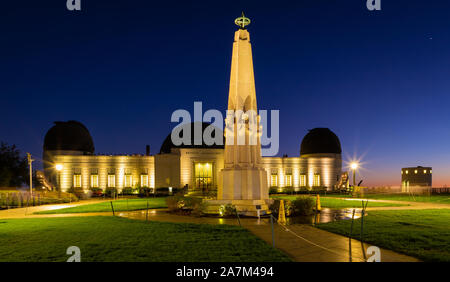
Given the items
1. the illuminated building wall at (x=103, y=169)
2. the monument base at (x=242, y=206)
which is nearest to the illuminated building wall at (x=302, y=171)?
the illuminated building wall at (x=103, y=169)

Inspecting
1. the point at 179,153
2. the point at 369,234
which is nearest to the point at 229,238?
the point at 369,234

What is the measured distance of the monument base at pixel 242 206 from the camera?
52.5 feet

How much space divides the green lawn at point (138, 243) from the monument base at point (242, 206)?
381cm

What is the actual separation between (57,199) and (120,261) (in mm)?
27369

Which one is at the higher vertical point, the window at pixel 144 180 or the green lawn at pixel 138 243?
the green lawn at pixel 138 243

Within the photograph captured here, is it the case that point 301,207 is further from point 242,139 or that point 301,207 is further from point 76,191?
point 76,191

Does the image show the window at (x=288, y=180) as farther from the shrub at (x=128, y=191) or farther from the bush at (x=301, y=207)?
the bush at (x=301, y=207)

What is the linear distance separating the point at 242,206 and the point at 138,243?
7864 millimetres

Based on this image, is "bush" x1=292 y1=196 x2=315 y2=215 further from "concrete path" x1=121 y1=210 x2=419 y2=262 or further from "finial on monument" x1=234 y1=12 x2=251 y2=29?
"finial on monument" x1=234 y1=12 x2=251 y2=29

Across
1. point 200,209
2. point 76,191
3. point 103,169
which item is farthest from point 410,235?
point 76,191

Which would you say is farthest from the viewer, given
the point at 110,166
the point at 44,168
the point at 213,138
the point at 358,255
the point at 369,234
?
the point at 213,138

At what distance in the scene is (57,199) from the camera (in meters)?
30.8

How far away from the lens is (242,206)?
16453 mm

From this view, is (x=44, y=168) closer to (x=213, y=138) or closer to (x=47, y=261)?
(x=213, y=138)
